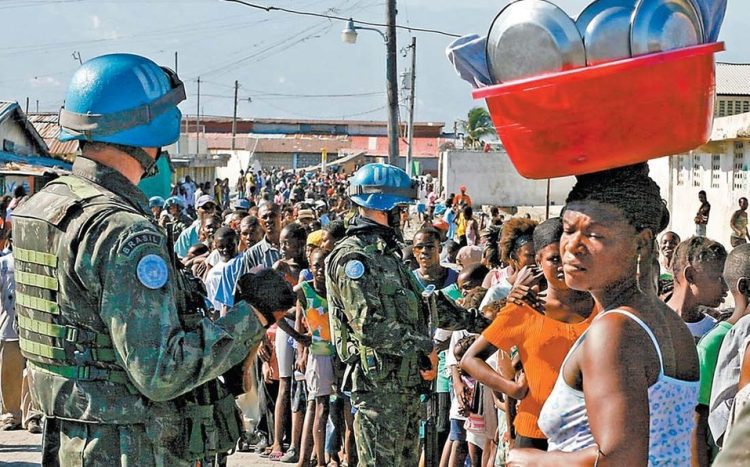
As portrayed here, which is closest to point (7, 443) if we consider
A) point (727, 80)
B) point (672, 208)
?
point (672, 208)

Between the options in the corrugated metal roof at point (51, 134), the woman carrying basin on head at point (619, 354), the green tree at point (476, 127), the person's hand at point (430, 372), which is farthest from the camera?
the green tree at point (476, 127)

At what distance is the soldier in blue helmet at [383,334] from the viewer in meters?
5.11

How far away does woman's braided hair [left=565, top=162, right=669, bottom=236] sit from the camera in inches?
109

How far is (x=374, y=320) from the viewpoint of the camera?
509 centimetres

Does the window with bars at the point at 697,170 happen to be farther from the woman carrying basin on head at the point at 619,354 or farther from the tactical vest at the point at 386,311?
the woman carrying basin on head at the point at 619,354

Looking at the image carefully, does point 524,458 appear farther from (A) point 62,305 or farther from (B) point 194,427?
(A) point 62,305

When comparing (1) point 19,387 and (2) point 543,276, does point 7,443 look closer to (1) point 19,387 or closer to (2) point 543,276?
(1) point 19,387

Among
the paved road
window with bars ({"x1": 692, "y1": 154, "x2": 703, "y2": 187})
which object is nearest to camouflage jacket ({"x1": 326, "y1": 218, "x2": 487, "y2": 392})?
the paved road

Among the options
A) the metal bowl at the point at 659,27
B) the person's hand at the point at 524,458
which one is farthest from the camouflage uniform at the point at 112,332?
the metal bowl at the point at 659,27

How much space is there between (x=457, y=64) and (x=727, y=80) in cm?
2849

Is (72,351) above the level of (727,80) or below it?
below

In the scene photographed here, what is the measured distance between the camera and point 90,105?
3355mm

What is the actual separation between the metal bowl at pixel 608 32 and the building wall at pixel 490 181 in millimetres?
39427

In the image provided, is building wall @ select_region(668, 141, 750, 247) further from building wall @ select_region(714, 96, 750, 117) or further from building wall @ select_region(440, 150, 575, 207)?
building wall @ select_region(440, 150, 575, 207)
